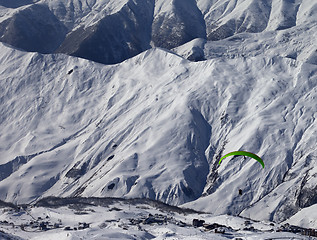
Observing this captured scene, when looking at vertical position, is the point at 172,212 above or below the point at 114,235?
below

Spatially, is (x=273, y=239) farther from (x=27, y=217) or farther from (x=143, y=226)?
(x=27, y=217)

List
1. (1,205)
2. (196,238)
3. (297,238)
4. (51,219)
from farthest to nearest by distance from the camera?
(1,205), (51,219), (297,238), (196,238)

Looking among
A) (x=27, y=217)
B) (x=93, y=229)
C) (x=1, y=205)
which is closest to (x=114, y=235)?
(x=93, y=229)

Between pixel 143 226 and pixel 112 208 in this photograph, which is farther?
pixel 112 208

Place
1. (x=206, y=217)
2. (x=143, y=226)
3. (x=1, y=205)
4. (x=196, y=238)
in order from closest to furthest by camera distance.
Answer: (x=196, y=238)
(x=143, y=226)
(x=206, y=217)
(x=1, y=205)

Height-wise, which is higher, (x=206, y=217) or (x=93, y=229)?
(x=93, y=229)

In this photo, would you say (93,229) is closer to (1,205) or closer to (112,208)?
(112,208)

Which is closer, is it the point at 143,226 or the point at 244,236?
the point at 244,236

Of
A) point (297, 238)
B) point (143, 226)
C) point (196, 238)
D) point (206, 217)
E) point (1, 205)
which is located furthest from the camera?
point (1, 205)

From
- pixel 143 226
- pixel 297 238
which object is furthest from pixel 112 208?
pixel 297 238
